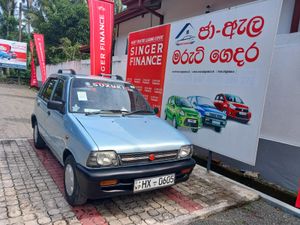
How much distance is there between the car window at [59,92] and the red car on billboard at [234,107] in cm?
271

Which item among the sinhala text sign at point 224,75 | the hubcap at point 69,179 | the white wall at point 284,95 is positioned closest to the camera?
the hubcap at point 69,179

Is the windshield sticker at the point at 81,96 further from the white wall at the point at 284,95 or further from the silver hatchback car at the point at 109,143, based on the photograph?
the white wall at the point at 284,95

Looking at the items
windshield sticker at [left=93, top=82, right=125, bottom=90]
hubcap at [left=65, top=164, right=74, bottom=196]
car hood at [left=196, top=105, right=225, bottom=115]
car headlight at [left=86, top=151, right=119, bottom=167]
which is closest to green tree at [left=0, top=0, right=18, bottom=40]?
windshield sticker at [left=93, top=82, right=125, bottom=90]

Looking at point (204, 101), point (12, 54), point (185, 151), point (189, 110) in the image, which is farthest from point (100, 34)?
point (12, 54)

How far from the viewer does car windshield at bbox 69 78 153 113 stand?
377 cm

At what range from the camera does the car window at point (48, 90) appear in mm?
4784

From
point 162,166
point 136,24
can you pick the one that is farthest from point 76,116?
point 136,24

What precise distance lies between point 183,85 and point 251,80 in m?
1.59

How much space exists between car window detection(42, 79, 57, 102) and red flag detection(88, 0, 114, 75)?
2.96 m

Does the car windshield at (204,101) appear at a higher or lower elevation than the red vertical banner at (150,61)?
lower

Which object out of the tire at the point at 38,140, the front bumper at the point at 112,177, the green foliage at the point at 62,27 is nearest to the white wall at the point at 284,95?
the front bumper at the point at 112,177

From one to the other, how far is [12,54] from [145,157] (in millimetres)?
28272

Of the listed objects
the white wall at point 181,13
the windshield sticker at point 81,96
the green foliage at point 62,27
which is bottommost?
the windshield sticker at point 81,96

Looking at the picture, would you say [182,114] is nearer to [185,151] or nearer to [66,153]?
[185,151]
